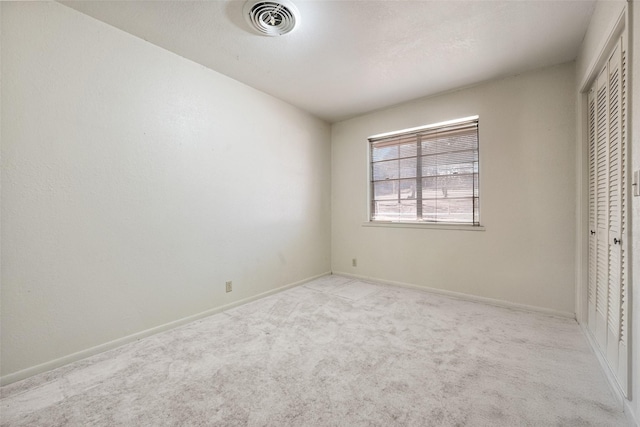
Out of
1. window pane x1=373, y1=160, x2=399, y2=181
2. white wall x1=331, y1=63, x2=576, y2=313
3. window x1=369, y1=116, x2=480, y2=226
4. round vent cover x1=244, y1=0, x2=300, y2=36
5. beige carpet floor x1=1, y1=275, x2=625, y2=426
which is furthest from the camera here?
window pane x1=373, y1=160, x2=399, y2=181

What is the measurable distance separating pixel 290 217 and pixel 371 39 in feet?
7.54

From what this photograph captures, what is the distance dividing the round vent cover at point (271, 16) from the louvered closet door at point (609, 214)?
6.85ft

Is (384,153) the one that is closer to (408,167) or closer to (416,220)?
(408,167)

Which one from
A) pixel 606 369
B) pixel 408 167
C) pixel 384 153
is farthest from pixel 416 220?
pixel 606 369

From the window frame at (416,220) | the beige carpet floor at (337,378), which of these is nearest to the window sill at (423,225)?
the window frame at (416,220)

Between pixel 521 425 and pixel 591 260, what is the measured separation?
1.77 m

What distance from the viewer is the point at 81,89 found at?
6.52 ft

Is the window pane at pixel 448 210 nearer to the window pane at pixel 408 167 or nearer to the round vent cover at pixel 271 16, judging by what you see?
the window pane at pixel 408 167

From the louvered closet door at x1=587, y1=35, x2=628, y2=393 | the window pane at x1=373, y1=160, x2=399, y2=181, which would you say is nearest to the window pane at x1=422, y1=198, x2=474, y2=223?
the window pane at x1=373, y1=160, x2=399, y2=181

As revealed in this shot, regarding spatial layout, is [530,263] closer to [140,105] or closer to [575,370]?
[575,370]

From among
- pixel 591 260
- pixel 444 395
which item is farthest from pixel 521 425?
pixel 591 260

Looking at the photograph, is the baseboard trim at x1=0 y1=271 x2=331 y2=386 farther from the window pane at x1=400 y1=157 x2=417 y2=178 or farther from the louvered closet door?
the louvered closet door

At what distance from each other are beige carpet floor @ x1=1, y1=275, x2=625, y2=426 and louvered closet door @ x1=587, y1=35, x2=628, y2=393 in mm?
243

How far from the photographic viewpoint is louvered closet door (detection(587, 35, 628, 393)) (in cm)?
157
